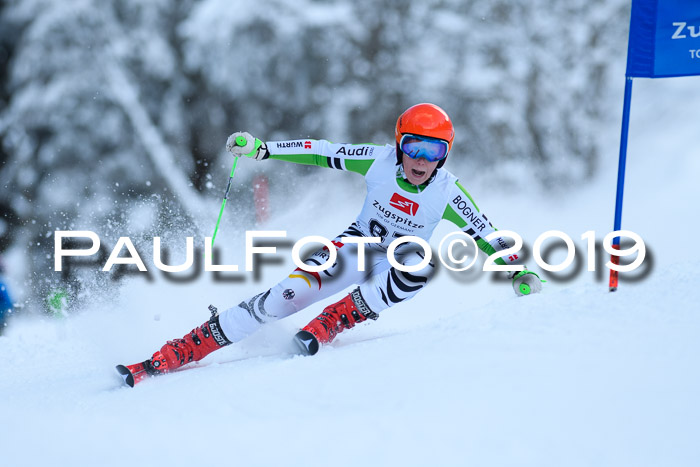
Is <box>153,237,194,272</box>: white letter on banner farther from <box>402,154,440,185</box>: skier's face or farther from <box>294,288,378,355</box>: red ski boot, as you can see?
<box>402,154,440,185</box>: skier's face

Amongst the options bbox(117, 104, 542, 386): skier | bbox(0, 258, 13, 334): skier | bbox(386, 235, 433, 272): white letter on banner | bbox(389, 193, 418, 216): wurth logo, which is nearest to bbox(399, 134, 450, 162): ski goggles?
bbox(117, 104, 542, 386): skier

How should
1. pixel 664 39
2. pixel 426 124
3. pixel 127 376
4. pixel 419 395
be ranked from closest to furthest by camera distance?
1. pixel 419 395
2. pixel 127 376
3. pixel 426 124
4. pixel 664 39

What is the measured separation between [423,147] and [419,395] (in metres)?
1.54

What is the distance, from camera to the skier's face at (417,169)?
380 cm

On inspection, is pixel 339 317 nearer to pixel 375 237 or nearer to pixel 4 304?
pixel 375 237

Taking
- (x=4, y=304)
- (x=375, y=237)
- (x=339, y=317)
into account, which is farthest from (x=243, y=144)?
(x=4, y=304)

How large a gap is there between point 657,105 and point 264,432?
11.4 metres

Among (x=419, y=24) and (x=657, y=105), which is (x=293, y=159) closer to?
(x=419, y=24)

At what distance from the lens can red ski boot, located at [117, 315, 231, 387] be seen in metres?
3.72

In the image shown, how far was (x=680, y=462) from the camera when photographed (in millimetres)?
2199

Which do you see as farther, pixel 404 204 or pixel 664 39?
pixel 404 204

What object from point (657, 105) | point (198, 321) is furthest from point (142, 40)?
point (657, 105)

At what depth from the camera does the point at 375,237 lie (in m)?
4.16

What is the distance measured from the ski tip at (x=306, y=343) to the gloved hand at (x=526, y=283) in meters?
1.27
